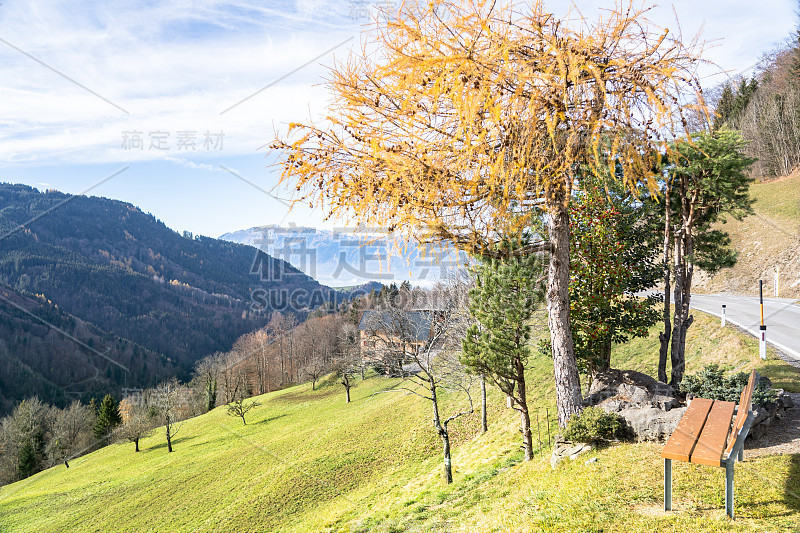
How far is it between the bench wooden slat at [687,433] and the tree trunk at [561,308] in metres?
1.98

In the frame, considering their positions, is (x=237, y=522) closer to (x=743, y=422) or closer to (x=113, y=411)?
(x=743, y=422)

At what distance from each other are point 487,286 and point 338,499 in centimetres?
1390

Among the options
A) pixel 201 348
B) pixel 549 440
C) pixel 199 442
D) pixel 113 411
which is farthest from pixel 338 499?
pixel 201 348

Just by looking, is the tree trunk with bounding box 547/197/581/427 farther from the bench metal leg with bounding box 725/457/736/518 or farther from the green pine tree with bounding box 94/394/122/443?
the green pine tree with bounding box 94/394/122/443

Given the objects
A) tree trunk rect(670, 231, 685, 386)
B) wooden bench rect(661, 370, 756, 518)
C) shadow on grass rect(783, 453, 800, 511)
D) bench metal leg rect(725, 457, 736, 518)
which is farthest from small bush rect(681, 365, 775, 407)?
bench metal leg rect(725, 457, 736, 518)

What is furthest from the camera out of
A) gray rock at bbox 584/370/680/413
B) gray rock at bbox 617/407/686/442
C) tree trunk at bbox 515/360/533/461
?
tree trunk at bbox 515/360/533/461

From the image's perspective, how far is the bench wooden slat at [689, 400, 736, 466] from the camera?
175 inches

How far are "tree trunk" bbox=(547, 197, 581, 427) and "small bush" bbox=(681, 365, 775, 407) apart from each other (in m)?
2.55

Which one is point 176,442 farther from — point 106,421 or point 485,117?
point 485,117

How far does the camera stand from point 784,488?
487 cm

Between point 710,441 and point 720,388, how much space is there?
158 inches

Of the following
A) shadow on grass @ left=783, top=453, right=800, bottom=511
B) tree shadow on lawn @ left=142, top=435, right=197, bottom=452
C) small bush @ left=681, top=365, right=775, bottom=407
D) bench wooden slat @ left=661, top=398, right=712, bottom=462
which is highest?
bench wooden slat @ left=661, top=398, right=712, bottom=462

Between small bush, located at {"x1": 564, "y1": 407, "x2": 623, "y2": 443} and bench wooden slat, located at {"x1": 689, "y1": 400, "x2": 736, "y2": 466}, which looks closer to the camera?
bench wooden slat, located at {"x1": 689, "y1": 400, "x2": 736, "y2": 466}

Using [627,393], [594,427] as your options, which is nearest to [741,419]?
[594,427]
